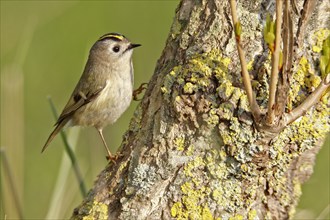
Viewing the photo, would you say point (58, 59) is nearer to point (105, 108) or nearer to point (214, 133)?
point (105, 108)

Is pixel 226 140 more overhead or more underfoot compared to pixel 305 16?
more underfoot

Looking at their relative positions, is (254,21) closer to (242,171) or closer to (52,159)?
(242,171)

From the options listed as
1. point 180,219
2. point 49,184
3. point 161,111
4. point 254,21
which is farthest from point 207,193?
point 49,184

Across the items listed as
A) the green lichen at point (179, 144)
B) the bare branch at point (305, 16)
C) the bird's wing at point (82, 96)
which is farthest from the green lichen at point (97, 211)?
the bird's wing at point (82, 96)

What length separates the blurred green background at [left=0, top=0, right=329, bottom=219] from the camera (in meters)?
5.90

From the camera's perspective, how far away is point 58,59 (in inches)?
314

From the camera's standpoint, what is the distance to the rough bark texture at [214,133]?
336 centimetres

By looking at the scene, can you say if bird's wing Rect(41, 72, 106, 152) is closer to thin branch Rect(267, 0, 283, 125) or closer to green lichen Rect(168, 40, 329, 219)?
green lichen Rect(168, 40, 329, 219)

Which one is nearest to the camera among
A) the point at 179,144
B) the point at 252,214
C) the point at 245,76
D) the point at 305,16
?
the point at 245,76

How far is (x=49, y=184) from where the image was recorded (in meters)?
6.74

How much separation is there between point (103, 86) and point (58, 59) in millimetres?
3081

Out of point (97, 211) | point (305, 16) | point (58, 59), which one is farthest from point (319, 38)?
point (58, 59)

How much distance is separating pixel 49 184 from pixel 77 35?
6.78 ft

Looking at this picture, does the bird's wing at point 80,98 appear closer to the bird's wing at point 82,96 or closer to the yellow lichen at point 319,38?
the bird's wing at point 82,96
